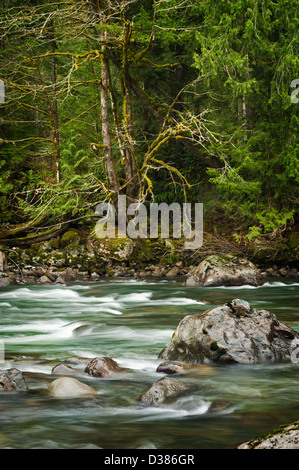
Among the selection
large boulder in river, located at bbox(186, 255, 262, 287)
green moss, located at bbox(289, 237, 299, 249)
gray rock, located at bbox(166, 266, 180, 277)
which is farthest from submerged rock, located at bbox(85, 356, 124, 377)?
green moss, located at bbox(289, 237, 299, 249)

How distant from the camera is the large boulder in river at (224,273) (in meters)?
14.1

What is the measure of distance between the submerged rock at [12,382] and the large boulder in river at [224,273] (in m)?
8.62

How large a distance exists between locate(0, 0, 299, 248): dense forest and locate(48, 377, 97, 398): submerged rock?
9726 mm

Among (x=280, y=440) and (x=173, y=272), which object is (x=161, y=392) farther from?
(x=173, y=272)

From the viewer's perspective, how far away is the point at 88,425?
4.91 m

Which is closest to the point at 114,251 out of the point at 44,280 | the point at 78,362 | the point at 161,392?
the point at 44,280

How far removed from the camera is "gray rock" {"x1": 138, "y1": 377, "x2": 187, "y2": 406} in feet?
17.9

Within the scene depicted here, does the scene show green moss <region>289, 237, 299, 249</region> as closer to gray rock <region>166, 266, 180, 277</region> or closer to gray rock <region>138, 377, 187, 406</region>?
gray rock <region>166, 266, 180, 277</region>

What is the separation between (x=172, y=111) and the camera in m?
17.8

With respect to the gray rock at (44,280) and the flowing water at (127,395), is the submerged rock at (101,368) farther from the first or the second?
the gray rock at (44,280)

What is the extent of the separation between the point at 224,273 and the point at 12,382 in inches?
352

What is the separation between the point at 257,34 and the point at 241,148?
3.04m

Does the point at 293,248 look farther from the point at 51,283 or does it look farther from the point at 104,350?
the point at 104,350
